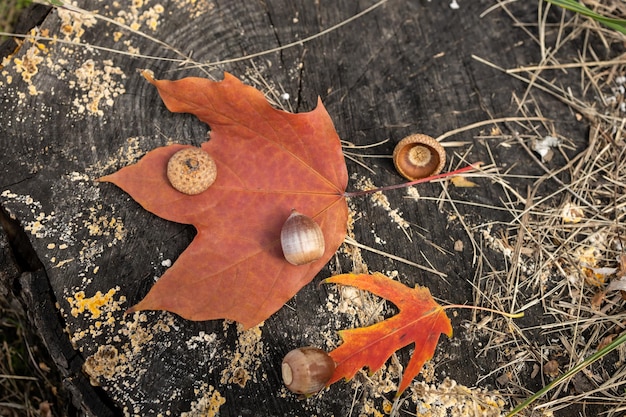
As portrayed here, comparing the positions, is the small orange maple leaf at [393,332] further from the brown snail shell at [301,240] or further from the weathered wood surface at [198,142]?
the brown snail shell at [301,240]

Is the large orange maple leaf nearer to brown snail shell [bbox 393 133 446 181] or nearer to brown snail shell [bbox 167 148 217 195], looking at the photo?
brown snail shell [bbox 167 148 217 195]

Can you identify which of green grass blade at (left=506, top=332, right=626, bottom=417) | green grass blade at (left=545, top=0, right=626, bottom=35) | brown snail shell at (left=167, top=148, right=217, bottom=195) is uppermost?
brown snail shell at (left=167, top=148, right=217, bottom=195)

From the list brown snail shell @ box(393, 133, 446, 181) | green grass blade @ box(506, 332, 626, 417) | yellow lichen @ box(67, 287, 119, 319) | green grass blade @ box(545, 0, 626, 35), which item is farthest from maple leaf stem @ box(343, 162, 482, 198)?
yellow lichen @ box(67, 287, 119, 319)

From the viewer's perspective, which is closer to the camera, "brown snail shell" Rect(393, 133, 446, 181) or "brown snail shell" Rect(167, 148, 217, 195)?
"brown snail shell" Rect(167, 148, 217, 195)

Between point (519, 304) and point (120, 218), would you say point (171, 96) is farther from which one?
point (519, 304)

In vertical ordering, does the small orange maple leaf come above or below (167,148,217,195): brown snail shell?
below

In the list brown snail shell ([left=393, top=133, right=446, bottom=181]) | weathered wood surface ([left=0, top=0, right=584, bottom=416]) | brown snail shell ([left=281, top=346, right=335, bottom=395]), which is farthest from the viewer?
brown snail shell ([left=393, top=133, right=446, bottom=181])

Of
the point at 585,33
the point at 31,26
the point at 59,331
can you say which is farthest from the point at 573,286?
the point at 31,26
